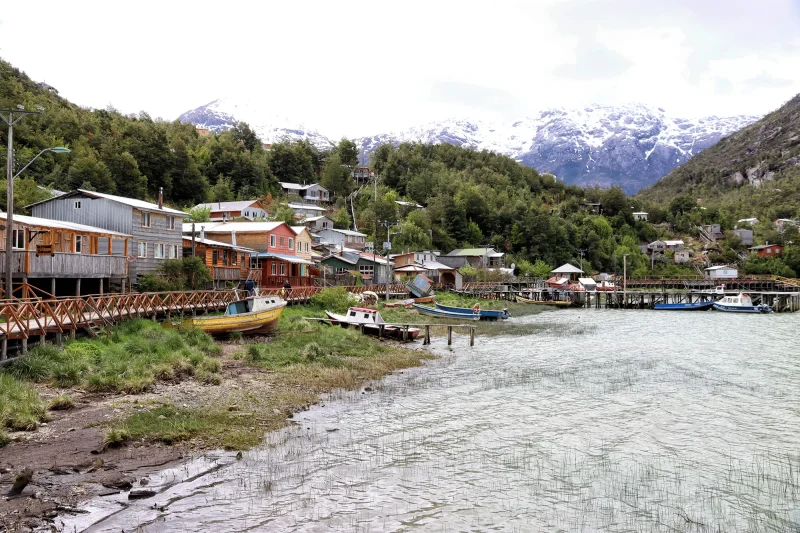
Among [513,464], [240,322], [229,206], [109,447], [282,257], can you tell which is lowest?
[513,464]

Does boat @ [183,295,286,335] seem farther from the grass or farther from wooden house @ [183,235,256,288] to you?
wooden house @ [183,235,256,288]

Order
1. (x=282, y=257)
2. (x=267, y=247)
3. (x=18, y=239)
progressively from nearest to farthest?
(x=18, y=239)
(x=282, y=257)
(x=267, y=247)

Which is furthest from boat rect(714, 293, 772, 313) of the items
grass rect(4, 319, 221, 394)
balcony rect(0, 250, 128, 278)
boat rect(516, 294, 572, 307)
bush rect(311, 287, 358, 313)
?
balcony rect(0, 250, 128, 278)

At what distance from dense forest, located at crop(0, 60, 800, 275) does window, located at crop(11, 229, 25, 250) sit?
16824 mm

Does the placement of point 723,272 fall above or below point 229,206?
below

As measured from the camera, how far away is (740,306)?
248 feet

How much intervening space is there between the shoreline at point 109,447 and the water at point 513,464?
22.8 inches

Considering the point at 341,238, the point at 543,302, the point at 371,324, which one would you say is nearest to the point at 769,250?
the point at 543,302

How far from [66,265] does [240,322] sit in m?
9.11

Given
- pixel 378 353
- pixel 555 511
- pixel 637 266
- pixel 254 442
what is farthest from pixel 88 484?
pixel 637 266

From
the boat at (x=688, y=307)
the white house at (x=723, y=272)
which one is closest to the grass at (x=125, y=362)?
the boat at (x=688, y=307)

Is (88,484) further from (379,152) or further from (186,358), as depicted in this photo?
(379,152)

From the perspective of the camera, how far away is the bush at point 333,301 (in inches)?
1906

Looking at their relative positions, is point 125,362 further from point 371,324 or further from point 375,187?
point 375,187
